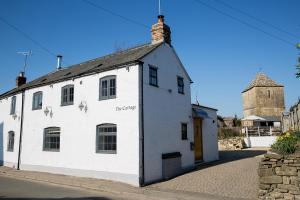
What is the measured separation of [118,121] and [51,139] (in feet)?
20.8

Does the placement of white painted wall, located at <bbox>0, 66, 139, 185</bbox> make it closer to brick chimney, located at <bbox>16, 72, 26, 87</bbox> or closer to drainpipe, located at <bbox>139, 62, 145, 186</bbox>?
drainpipe, located at <bbox>139, 62, 145, 186</bbox>

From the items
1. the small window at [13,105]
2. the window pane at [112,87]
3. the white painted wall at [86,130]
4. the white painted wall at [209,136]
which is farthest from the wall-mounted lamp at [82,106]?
the small window at [13,105]

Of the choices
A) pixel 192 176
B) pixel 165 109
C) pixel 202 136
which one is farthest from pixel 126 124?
pixel 202 136

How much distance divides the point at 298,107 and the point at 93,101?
40.0 feet

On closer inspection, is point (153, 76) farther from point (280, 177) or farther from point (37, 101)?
point (37, 101)

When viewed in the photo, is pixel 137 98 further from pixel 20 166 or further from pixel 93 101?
pixel 20 166

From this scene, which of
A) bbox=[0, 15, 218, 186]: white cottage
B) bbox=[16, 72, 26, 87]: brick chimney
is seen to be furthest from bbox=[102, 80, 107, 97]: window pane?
bbox=[16, 72, 26, 87]: brick chimney

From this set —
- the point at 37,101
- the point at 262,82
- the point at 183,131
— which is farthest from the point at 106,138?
the point at 262,82

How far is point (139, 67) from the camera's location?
1288 cm

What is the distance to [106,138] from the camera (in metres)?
13.6

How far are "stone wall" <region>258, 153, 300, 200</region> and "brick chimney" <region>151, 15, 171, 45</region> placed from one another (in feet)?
31.0

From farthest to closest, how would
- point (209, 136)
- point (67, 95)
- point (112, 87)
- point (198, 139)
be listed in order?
1. point (209, 136)
2. point (198, 139)
3. point (67, 95)
4. point (112, 87)

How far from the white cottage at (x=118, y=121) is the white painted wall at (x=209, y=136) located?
7.94 ft

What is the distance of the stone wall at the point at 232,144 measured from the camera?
2917cm
